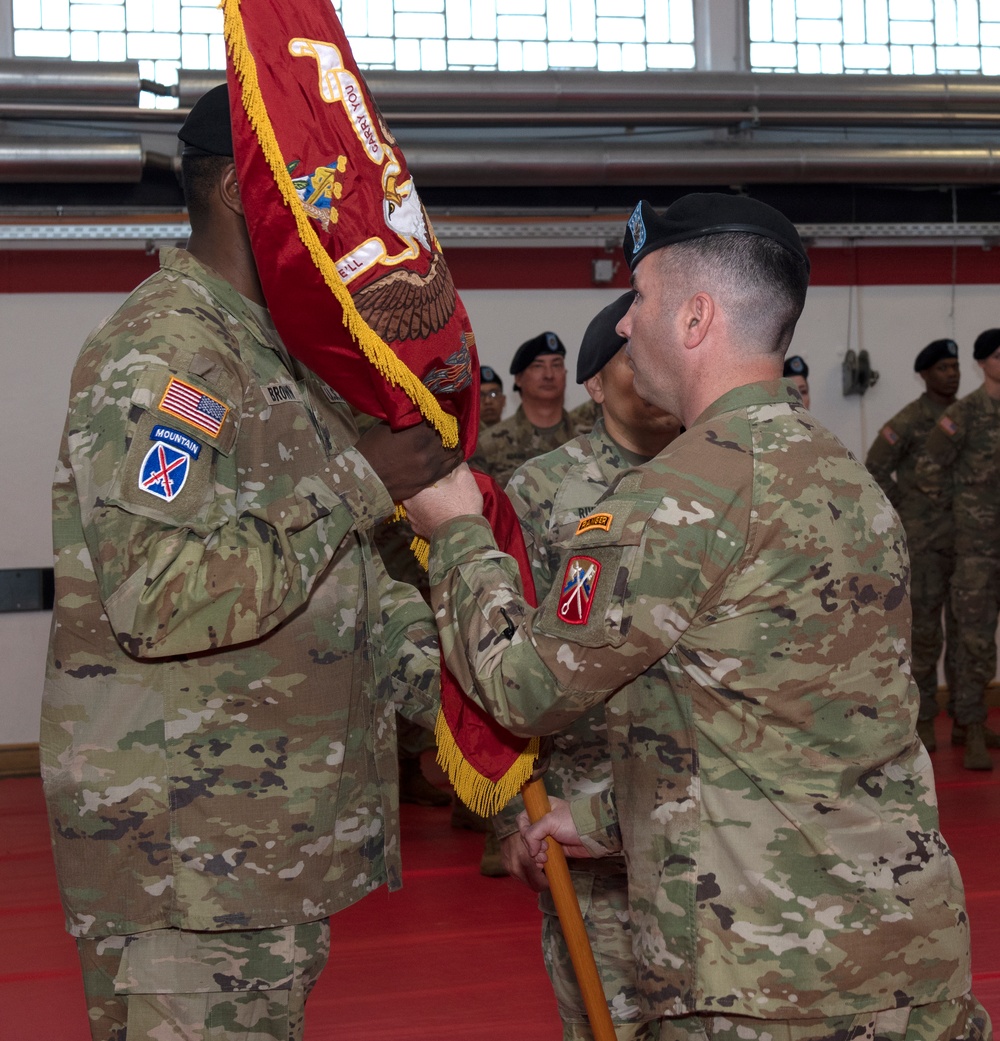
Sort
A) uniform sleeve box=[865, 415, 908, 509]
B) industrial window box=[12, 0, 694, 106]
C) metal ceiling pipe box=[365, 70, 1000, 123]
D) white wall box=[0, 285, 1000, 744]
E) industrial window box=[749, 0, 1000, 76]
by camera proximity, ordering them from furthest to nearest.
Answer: industrial window box=[749, 0, 1000, 76], uniform sleeve box=[865, 415, 908, 509], industrial window box=[12, 0, 694, 106], white wall box=[0, 285, 1000, 744], metal ceiling pipe box=[365, 70, 1000, 123]

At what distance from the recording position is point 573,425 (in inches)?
252

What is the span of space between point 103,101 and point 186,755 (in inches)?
195

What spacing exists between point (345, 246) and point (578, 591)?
0.57m

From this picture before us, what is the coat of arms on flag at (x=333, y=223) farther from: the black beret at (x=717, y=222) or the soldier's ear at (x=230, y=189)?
the black beret at (x=717, y=222)

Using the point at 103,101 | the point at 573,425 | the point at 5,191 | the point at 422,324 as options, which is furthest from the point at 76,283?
the point at 422,324

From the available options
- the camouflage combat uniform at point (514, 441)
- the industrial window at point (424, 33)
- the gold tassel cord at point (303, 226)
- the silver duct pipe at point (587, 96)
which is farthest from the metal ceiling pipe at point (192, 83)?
the gold tassel cord at point (303, 226)

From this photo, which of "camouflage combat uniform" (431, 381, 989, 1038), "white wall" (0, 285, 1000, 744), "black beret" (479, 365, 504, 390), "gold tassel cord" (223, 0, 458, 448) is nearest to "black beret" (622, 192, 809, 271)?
"camouflage combat uniform" (431, 381, 989, 1038)

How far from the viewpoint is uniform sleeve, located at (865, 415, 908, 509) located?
6.62m

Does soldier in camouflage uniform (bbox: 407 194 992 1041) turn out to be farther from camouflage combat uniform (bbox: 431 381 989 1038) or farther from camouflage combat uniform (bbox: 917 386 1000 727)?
camouflage combat uniform (bbox: 917 386 1000 727)

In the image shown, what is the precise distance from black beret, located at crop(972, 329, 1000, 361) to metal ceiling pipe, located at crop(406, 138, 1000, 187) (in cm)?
87

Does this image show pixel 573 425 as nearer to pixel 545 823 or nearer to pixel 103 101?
pixel 103 101

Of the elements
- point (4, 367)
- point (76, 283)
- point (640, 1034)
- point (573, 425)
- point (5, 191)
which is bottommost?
point (640, 1034)

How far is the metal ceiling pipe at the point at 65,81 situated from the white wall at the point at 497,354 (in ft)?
3.51

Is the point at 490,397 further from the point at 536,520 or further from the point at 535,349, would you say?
the point at 536,520
